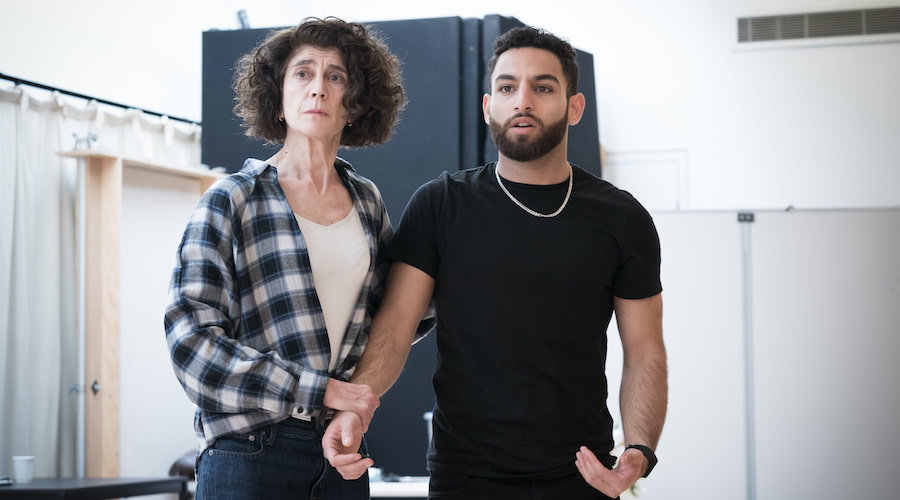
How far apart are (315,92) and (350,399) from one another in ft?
1.84

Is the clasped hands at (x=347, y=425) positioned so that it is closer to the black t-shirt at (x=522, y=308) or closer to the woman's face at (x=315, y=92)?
the black t-shirt at (x=522, y=308)

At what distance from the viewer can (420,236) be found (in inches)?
65.4

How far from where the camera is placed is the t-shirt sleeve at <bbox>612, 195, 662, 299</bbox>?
167cm

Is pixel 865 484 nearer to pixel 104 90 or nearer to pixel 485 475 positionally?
A: pixel 485 475

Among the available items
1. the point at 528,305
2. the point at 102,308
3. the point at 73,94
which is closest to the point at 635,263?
the point at 528,305

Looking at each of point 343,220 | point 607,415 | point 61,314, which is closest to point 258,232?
point 343,220

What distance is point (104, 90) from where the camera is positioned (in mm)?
4695

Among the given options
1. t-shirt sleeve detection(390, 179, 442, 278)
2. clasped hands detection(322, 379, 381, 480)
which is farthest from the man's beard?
clasped hands detection(322, 379, 381, 480)

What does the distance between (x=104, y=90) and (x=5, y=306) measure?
1.47 meters

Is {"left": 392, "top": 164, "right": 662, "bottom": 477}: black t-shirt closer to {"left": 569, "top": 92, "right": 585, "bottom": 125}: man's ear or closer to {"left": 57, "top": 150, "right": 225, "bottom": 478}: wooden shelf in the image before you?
{"left": 569, "top": 92, "right": 585, "bottom": 125}: man's ear

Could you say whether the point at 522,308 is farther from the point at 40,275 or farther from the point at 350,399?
the point at 40,275

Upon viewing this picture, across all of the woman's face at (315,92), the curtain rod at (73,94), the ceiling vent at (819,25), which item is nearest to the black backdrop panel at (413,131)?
the curtain rod at (73,94)

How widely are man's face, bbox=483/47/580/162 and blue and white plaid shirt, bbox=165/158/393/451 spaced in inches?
17.7

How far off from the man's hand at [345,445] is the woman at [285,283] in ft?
0.07
